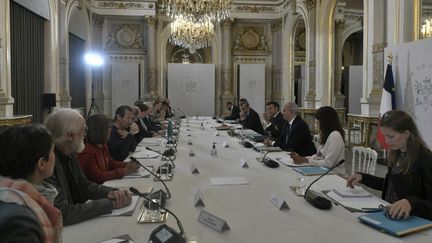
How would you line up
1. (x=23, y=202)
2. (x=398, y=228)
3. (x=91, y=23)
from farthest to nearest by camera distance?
(x=91, y=23)
(x=398, y=228)
(x=23, y=202)

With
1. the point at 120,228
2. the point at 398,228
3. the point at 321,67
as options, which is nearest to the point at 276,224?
the point at 398,228

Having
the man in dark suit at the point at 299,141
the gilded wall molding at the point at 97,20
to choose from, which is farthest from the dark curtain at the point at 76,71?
the man in dark suit at the point at 299,141

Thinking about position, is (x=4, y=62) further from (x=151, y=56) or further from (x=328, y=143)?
(x=151, y=56)

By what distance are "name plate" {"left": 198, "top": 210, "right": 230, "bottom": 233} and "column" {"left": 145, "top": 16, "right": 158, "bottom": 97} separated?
1018cm

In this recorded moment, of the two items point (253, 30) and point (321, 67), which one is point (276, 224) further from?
point (253, 30)

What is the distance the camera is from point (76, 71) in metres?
10.4

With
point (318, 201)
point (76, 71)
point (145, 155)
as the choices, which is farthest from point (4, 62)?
point (318, 201)

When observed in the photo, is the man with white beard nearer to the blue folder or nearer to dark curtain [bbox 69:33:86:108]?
the blue folder

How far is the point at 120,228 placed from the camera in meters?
Result: 1.65

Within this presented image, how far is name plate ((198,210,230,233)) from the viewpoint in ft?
5.25

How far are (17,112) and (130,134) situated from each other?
4195 mm

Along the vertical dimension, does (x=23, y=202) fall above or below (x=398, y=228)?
above

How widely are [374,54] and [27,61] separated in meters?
6.37

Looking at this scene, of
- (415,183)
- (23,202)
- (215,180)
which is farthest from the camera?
(215,180)
